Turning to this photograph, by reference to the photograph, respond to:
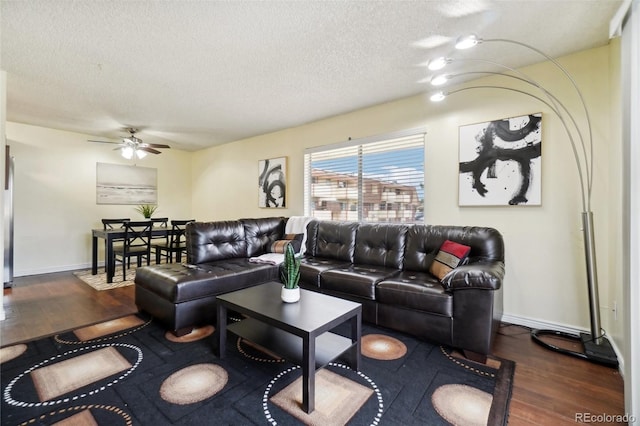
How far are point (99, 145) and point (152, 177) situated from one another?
106cm

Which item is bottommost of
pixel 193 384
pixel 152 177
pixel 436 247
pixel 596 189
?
pixel 193 384

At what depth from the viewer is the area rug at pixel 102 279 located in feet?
12.9

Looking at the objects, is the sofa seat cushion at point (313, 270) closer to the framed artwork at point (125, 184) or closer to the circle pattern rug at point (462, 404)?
the circle pattern rug at point (462, 404)

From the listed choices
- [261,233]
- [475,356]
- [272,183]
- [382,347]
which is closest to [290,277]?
[382,347]

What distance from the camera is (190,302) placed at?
2.45m

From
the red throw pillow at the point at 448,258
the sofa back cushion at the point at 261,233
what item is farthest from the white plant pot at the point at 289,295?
the sofa back cushion at the point at 261,233

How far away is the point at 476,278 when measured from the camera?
2029mm

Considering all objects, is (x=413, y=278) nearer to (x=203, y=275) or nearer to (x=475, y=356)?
(x=475, y=356)

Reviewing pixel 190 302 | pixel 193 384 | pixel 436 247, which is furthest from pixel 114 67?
pixel 436 247

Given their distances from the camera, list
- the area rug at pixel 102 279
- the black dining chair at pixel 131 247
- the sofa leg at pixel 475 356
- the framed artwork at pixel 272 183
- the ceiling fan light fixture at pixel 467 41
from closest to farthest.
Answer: the ceiling fan light fixture at pixel 467 41
the sofa leg at pixel 475 356
the area rug at pixel 102 279
the black dining chair at pixel 131 247
the framed artwork at pixel 272 183

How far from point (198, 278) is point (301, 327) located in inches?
55.2

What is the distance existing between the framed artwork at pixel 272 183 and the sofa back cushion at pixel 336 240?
4.34ft

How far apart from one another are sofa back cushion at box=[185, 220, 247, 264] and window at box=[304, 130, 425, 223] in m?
1.29

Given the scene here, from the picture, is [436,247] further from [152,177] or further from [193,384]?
[152,177]
